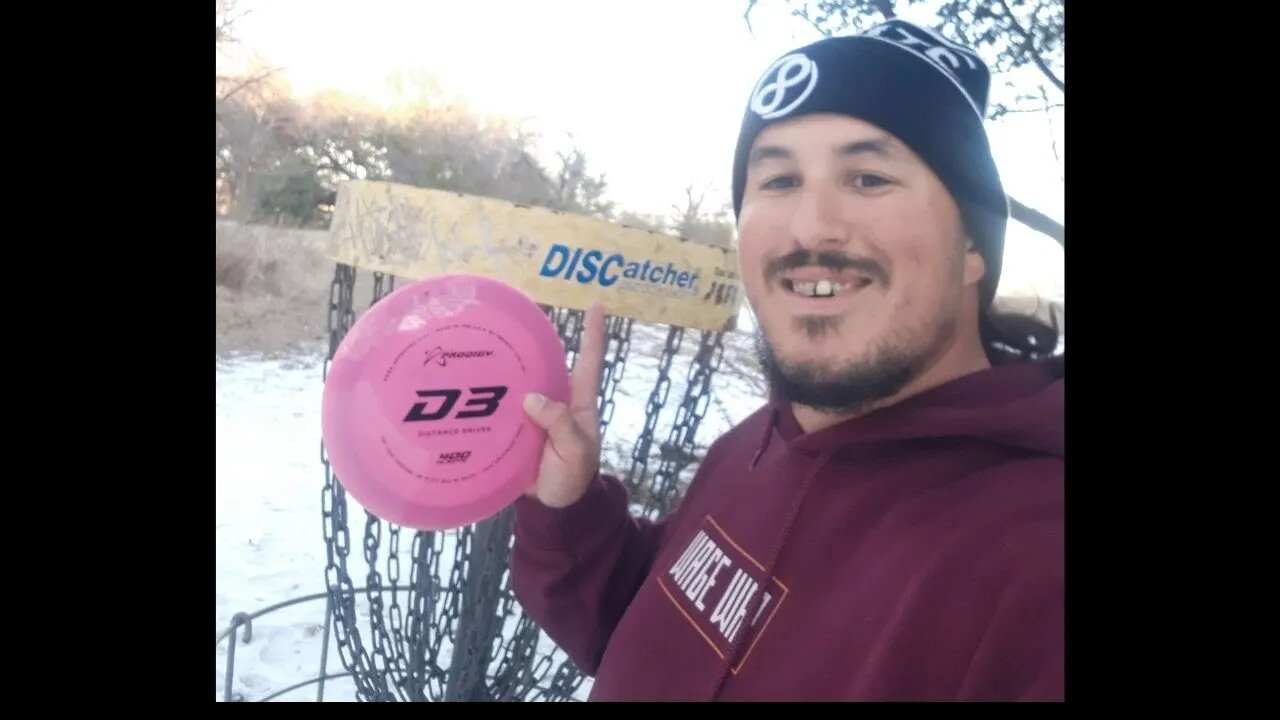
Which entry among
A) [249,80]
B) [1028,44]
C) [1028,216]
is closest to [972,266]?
[1028,216]

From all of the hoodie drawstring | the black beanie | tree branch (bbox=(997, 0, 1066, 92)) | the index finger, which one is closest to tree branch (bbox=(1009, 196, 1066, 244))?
the black beanie

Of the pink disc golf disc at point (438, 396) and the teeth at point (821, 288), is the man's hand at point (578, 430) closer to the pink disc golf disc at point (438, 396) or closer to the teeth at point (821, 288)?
the pink disc golf disc at point (438, 396)

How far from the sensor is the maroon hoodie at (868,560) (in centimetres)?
50

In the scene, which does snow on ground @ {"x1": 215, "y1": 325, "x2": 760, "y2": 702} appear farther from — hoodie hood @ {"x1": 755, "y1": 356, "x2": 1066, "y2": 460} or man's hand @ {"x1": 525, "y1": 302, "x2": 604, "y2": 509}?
hoodie hood @ {"x1": 755, "y1": 356, "x2": 1066, "y2": 460}

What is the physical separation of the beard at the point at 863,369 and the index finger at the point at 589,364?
24 cm

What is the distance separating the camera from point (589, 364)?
0.82 metres

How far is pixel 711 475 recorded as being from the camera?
36.5 inches

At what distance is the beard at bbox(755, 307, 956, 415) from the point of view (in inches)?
26.7

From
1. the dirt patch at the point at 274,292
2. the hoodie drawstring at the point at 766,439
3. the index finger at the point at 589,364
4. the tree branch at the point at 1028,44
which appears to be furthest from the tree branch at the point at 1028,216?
the dirt patch at the point at 274,292

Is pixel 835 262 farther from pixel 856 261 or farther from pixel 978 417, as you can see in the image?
pixel 978 417

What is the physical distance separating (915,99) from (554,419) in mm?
557
